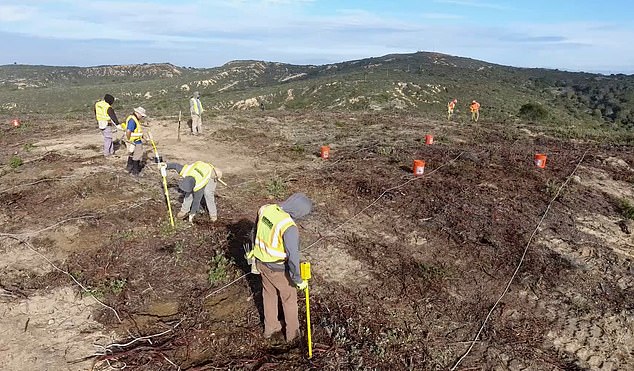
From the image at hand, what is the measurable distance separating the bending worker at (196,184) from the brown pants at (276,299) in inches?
136

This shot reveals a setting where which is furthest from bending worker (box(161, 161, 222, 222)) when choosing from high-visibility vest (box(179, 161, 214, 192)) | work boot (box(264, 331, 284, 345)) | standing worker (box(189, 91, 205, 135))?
standing worker (box(189, 91, 205, 135))

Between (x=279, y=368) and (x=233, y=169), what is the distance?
8.72 m

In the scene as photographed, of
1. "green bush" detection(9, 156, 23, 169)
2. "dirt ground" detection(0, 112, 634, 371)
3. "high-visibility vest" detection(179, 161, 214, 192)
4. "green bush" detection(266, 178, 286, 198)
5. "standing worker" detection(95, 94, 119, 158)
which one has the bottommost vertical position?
"dirt ground" detection(0, 112, 634, 371)

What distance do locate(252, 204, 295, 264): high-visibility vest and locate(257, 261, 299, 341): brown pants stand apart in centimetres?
23

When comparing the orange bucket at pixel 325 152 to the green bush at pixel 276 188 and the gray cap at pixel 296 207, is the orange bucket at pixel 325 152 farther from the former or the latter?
the gray cap at pixel 296 207

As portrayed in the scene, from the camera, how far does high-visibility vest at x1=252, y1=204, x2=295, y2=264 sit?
4.81m

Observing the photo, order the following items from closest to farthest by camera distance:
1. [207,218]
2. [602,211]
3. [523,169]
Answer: [207,218], [602,211], [523,169]

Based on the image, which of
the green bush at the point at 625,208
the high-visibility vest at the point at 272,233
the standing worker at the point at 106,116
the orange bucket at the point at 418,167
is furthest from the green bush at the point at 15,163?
the green bush at the point at 625,208

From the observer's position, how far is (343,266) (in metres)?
7.55

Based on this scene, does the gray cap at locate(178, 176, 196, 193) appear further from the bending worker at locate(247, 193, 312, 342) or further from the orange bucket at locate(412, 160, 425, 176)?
the orange bucket at locate(412, 160, 425, 176)

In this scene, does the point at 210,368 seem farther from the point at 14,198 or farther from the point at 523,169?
the point at 523,169

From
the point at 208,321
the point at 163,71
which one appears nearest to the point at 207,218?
the point at 208,321

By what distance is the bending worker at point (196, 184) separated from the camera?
27.0 feet

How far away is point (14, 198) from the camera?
1001cm
